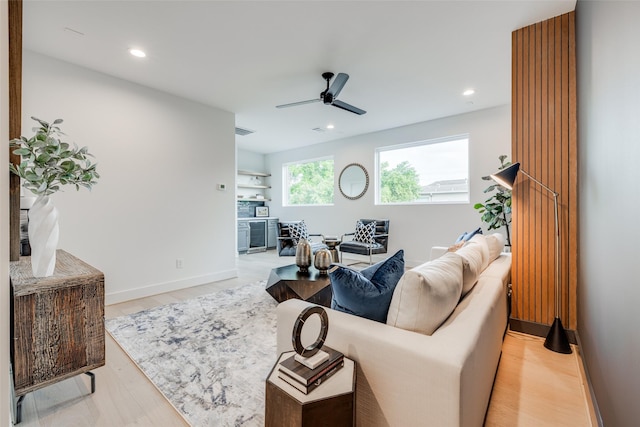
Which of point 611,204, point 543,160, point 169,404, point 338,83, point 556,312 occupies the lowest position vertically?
point 169,404

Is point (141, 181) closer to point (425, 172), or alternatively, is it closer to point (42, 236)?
point (42, 236)

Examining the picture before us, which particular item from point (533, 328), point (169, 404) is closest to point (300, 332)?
point (169, 404)

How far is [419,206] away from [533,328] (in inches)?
115

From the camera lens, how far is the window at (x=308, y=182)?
6.51m

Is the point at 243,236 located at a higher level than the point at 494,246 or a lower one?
lower

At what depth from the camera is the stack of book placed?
0.96 m

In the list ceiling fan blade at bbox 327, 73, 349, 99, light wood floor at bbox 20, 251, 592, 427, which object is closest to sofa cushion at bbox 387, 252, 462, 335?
light wood floor at bbox 20, 251, 592, 427

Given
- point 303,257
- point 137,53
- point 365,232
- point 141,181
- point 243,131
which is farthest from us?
point 243,131

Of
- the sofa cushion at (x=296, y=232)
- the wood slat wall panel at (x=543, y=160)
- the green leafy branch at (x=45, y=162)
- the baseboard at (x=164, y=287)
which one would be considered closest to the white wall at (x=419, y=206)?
the sofa cushion at (x=296, y=232)

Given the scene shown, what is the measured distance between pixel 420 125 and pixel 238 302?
4094 mm

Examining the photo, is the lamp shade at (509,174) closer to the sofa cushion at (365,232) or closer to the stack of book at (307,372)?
the stack of book at (307,372)

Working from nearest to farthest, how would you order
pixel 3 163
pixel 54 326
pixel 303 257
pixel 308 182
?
pixel 3 163, pixel 54 326, pixel 303 257, pixel 308 182

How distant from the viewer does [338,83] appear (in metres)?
2.96

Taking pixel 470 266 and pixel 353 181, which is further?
pixel 353 181
